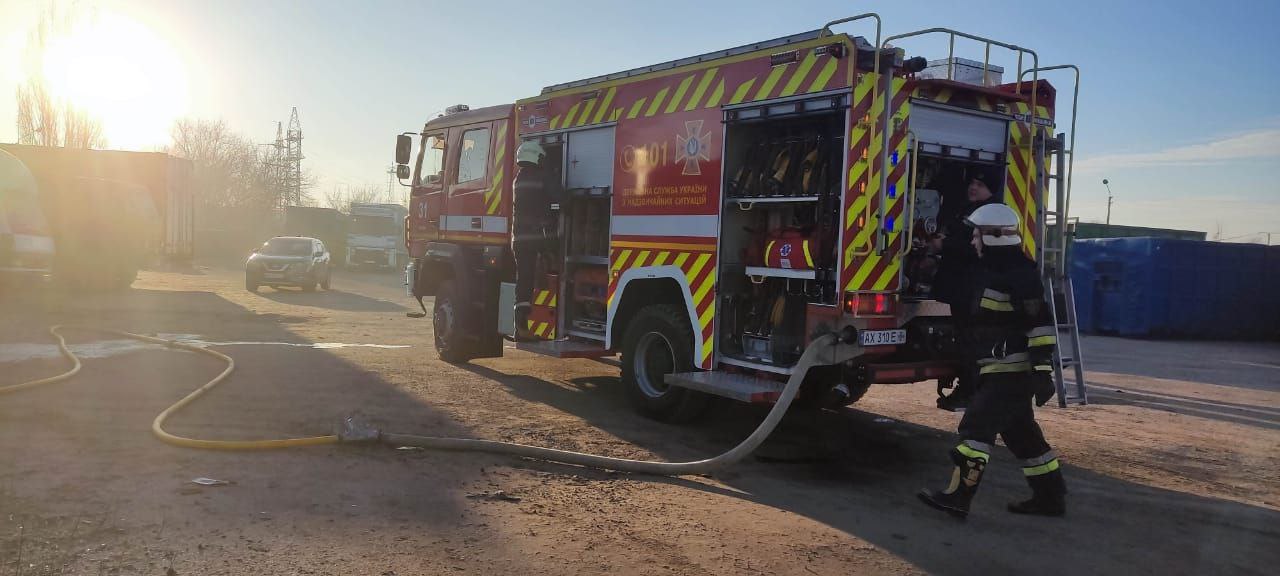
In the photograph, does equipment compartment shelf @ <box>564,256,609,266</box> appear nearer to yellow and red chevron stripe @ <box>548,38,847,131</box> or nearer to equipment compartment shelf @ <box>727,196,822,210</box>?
yellow and red chevron stripe @ <box>548,38,847,131</box>

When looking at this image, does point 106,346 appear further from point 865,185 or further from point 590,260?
point 865,185

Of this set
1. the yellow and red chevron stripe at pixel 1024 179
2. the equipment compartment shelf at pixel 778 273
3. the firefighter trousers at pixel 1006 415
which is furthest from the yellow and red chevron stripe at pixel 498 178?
the firefighter trousers at pixel 1006 415

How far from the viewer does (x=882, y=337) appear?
243 inches

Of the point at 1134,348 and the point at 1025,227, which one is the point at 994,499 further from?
the point at 1134,348

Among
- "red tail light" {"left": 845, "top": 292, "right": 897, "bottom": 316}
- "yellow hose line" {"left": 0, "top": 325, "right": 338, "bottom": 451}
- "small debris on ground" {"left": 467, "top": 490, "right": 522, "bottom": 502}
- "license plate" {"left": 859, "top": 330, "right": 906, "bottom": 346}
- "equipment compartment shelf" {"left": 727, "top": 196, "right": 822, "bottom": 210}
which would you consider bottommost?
"small debris on ground" {"left": 467, "top": 490, "right": 522, "bottom": 502}

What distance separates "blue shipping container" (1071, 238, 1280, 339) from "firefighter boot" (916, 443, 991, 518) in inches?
595

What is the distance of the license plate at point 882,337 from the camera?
6050 millimetres

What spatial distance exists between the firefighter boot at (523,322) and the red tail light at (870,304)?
3.96 metres

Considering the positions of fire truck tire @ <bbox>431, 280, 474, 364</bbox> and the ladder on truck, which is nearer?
the ladder on truck

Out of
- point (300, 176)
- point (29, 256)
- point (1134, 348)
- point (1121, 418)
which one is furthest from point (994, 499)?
point (300, 176)

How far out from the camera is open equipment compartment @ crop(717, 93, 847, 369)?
20.3 ft

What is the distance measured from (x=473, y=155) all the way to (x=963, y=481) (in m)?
6.84

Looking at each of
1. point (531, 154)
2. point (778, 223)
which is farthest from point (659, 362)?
point (531, 154)

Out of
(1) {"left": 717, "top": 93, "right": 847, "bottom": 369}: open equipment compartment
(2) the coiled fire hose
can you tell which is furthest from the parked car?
(1) {"left": 717, "top": 93, "right": 847, "bottom": 369}: open equipment compartment
